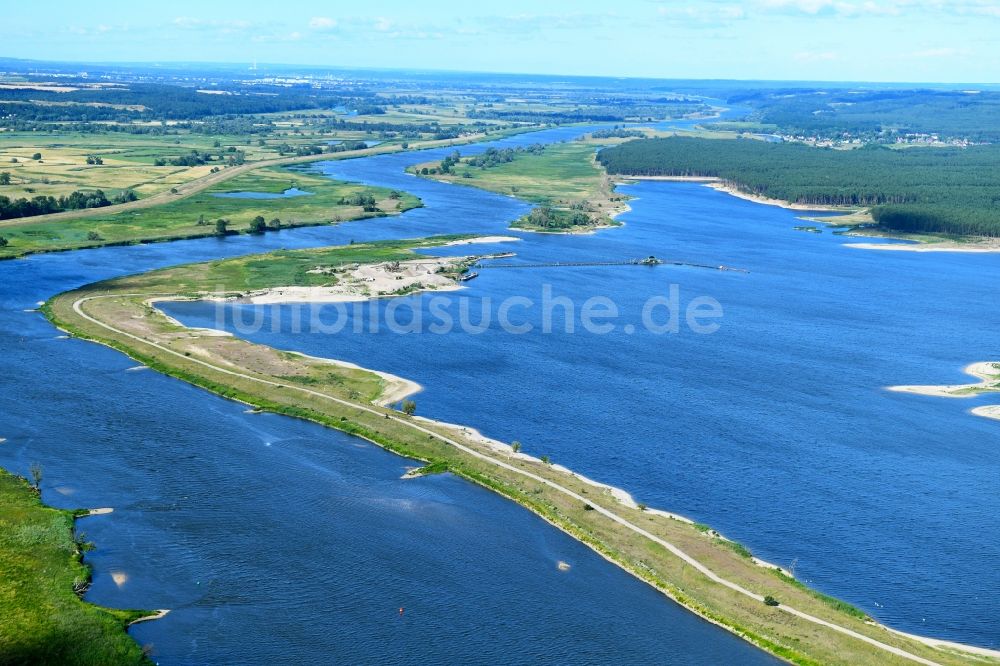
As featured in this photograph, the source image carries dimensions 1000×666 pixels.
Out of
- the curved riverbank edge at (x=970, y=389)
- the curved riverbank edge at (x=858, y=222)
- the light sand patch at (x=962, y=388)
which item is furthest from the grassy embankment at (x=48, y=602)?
the curved riverbank edge at (x=858, y=222)

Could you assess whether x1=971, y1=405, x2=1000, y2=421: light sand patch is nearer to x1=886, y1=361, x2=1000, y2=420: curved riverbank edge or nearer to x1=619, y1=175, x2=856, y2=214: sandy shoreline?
x1=886, y1=361, x2=1000, y2=420: curved riverbank edge

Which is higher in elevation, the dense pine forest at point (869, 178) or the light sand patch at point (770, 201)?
the dense pine forest at point (869, 178)

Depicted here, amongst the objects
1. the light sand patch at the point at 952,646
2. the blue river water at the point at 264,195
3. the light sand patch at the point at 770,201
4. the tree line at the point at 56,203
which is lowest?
the light sand patch at the point at 952,646

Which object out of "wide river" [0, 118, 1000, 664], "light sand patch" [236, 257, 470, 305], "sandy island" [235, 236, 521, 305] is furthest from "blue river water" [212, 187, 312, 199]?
"wide river" [0, 118, 1000, 664]

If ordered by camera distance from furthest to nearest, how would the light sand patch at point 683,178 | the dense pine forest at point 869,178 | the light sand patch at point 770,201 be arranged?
1. the light sand patch at point 683,178
2. the light sand patch at point 770,201
3. the dense pine forest at point 869,178

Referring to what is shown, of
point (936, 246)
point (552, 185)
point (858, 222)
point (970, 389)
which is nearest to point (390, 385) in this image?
A: point (970, 389)

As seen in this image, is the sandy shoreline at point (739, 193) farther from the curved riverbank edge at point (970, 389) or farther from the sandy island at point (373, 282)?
the curved riverbank edge at point (970, 389)
